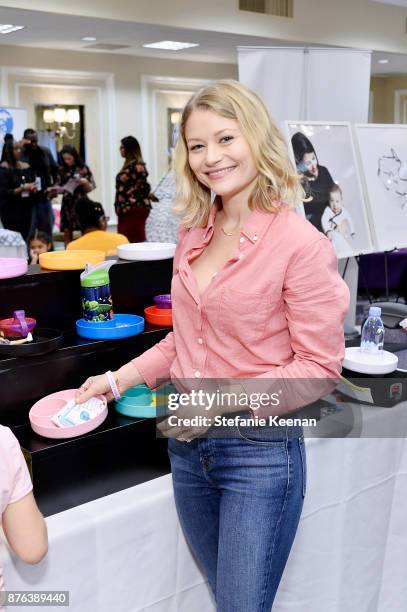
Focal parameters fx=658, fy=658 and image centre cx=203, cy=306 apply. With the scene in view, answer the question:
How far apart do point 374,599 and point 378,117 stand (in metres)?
11.2

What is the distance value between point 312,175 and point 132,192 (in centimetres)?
292

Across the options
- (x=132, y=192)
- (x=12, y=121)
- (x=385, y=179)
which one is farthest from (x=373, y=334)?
(x=12, y=121)

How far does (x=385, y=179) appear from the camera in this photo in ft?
10.8

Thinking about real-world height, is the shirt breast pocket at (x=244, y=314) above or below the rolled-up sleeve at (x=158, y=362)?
above

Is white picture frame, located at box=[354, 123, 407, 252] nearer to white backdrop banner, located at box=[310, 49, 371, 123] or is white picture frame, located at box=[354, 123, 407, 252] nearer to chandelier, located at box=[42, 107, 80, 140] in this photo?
white backdrop banner, located at box=[310, 49, 371, 123]

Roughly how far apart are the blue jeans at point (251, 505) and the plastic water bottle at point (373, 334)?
818 millimetres

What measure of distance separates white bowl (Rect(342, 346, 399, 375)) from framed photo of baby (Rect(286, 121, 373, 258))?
112 cm

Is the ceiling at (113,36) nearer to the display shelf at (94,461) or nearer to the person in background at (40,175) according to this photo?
the person in background at (40,175)

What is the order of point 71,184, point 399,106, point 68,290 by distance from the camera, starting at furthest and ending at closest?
point 399,106
point 71,184
point 68,290

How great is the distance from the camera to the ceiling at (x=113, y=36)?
18.0ft

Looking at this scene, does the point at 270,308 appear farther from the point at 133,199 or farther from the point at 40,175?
the point at 40,175

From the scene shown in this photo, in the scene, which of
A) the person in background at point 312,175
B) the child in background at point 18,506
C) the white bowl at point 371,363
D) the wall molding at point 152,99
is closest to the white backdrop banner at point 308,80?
the person in background at point 312,175

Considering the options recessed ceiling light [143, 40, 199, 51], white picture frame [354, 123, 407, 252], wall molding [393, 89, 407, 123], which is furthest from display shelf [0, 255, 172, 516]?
wall molding [393, 89, 407, 123]

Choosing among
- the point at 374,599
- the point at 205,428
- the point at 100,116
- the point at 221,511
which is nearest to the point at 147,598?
the point at 221,511
